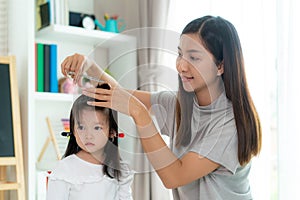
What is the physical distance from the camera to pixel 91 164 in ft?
4.91

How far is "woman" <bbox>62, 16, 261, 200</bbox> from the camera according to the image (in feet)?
4.96

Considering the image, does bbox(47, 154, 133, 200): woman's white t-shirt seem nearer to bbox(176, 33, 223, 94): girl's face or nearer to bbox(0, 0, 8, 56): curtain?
bbox(176, 33, 223, 94): girl's face

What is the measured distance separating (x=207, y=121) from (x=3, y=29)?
1.85 m

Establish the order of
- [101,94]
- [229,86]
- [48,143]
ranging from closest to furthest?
[101,94] → [229,86] → [48,143]

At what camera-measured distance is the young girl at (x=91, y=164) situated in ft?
4.74

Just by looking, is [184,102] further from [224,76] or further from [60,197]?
[60,197]

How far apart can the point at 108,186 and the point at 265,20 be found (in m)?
1.21

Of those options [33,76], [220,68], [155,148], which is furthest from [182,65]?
[33,76]

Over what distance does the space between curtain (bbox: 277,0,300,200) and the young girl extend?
2.81ft

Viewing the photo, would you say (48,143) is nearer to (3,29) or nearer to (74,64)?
(3,29)

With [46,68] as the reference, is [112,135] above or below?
below

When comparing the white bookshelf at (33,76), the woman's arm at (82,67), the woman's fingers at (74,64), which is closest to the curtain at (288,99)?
the woman's arm at (82,67)

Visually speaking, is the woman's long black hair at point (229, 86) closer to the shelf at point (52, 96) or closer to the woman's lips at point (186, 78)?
the woman's lips at point (186, 78)

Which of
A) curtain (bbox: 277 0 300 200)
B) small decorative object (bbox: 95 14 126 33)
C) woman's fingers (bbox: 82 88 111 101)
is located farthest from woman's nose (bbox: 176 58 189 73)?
small decorative object (bbox: 95 14 126 33)
